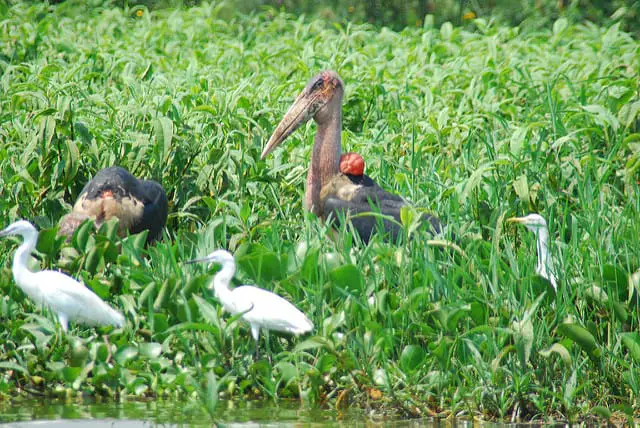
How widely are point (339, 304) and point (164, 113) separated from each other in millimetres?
2313

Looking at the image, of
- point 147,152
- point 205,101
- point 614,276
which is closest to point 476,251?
point 614,276

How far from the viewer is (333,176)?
5266mm

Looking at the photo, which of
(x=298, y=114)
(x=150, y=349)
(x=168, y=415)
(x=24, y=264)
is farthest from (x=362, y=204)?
(x=168, y=415)

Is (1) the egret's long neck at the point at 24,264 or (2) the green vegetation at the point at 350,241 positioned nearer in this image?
(2) the green vegetation at the point at 350,241

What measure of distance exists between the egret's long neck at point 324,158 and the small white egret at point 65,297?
161 cm

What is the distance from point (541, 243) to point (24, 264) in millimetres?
1958

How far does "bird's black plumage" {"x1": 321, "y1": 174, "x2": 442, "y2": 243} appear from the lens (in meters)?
4.81

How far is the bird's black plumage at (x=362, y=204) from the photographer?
4.81 metres

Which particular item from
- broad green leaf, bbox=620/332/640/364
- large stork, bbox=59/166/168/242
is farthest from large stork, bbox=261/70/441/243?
broad green leaf, bbox=620/332/640/364

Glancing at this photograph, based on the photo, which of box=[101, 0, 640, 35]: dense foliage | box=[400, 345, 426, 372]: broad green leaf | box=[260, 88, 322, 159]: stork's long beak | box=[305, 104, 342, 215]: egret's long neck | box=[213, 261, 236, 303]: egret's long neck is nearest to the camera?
box=[400, 345, 426, 372]: broad green leaf

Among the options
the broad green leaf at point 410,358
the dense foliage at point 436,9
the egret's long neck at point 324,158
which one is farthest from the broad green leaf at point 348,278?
the dense foliage at point 436,9

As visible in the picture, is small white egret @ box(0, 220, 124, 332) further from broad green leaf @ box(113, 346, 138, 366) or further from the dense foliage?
the dense foliage

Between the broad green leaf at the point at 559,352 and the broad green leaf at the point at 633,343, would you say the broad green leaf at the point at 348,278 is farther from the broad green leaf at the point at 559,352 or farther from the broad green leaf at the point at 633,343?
the broad green leaf at the point at 633,343

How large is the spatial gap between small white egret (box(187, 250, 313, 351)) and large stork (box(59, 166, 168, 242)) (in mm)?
1151
